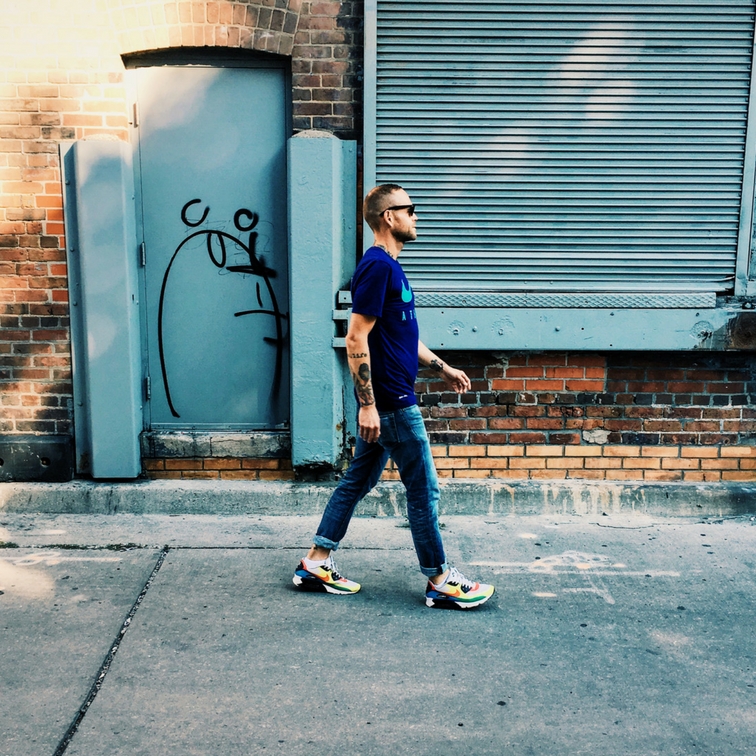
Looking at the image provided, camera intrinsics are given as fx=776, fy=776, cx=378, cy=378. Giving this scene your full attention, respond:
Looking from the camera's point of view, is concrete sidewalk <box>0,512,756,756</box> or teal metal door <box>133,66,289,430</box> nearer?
concrete sidewalk <box>0,512,756,756</box>

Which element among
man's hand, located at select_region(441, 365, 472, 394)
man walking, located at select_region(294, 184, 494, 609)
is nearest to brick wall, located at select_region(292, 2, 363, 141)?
man walking, located at select_region(294, 184, 494, 609)

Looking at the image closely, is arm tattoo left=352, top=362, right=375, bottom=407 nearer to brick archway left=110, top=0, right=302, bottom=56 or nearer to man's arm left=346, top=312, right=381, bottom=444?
man's arm left=346, top=312, right=381, bottom=444

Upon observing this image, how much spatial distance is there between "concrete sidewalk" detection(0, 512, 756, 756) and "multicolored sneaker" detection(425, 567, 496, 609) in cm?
6

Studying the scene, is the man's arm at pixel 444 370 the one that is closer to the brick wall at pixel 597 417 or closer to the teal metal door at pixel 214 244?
the brick wall at pixel 597 417

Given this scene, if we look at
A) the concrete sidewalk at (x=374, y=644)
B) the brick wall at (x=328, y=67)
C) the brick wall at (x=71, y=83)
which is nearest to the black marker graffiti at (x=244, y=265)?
the brick wall at (x=71, y=83)

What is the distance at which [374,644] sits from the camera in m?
3.30

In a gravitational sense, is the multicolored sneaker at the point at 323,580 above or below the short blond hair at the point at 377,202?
A: below

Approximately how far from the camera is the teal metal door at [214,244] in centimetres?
482

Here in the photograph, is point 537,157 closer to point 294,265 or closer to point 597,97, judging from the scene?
point 597,97

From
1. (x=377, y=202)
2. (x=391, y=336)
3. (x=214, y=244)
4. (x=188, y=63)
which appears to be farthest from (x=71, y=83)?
(x=391, y=336)

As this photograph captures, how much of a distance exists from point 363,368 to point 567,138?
7.68 feet

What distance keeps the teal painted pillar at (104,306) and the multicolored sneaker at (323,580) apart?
169 centimetres

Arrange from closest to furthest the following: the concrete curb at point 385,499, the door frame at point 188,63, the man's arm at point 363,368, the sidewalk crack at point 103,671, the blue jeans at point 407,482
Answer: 1. the sidewalk crack at point 103,671
2. the man's arm at point 363,368
3. the blue jeans at point 407,482
4. the door frame at point 188,63
5. the concrete curb at point 385,499

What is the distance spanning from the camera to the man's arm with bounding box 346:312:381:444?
337cm
